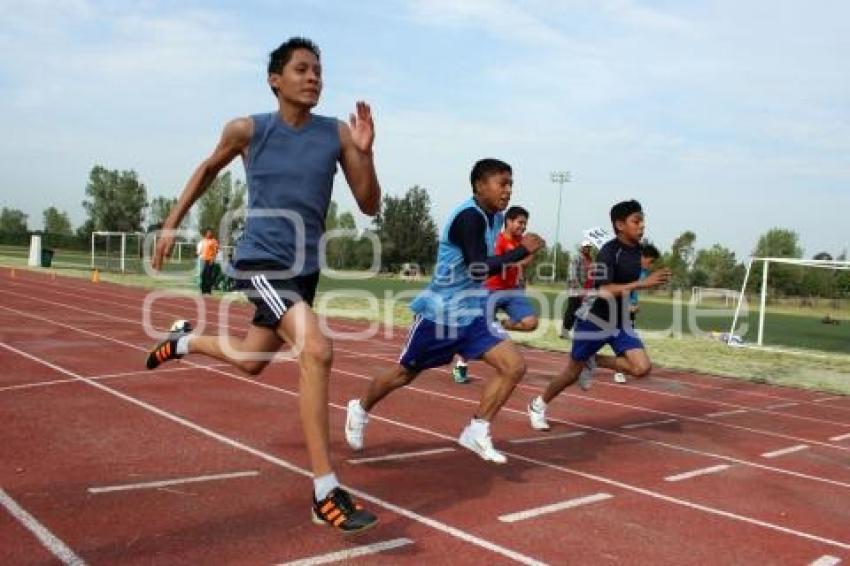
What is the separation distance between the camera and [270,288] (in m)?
3.86

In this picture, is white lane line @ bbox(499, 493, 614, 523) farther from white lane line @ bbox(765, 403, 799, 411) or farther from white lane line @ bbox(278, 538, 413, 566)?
white lane line @ bbox(765, 403, 799, 411)

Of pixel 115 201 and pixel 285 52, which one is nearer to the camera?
pixel 285 52

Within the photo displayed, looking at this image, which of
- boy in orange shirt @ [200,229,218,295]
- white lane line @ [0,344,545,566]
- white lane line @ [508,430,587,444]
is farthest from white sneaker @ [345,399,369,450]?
boy in orange shirt @ [200,229,218,295]

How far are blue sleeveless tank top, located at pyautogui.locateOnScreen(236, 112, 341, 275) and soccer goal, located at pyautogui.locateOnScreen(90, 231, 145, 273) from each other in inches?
1277

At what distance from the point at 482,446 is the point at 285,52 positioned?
8.38ft

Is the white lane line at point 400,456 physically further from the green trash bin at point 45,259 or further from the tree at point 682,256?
the tree at point 682,256

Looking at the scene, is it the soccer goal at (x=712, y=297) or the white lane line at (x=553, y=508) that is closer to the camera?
the white lane line at (x=553, y=508)

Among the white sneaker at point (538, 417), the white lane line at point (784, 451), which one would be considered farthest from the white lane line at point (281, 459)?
the white lane line at point (784, 451)

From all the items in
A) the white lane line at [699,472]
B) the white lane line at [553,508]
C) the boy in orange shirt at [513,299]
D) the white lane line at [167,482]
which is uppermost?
the boy in orange shirt at [513,299]

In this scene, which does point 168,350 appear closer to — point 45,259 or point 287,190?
A: point 287,190

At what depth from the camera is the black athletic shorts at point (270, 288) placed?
384 cm

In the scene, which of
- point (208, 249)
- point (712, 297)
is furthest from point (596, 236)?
point (712, 297)

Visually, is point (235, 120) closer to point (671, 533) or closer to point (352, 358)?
point (671, 533)

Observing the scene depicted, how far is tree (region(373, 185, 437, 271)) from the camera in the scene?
266ft
